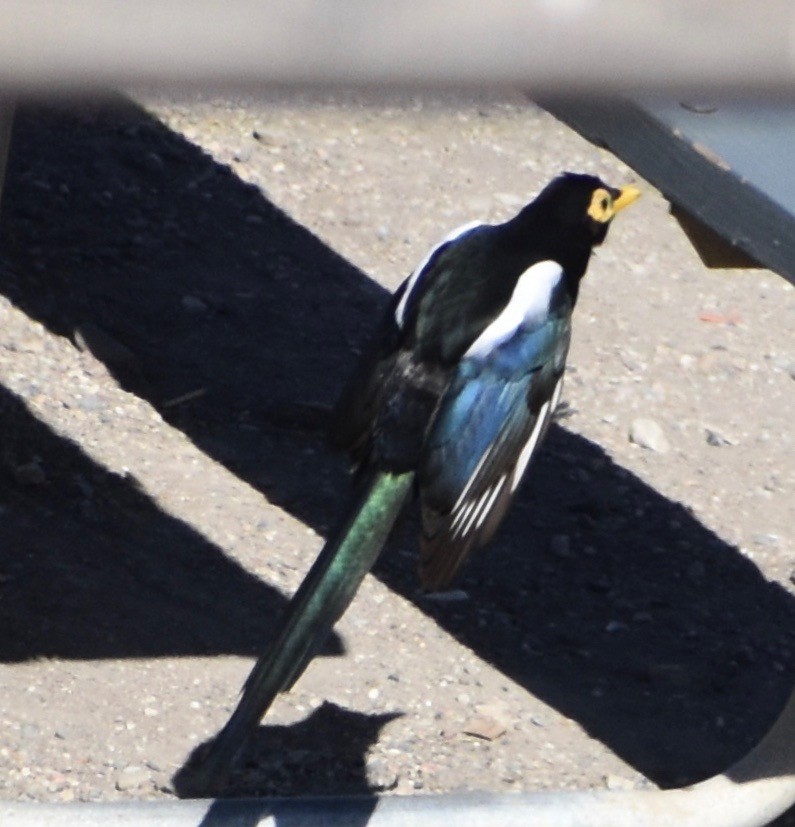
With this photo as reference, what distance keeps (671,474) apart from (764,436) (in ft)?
1.04

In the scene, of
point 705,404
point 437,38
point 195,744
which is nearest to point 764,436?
point 705,404

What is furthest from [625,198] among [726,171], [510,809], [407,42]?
[407,42]

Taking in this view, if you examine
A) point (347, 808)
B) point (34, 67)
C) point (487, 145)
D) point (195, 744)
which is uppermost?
point (34, 67)

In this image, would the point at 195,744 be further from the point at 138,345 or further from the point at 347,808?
the point at 138,345

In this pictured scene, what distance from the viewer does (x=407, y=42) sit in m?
0.31

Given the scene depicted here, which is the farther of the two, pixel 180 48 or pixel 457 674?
pixel 457 674

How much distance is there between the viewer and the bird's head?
2551mm

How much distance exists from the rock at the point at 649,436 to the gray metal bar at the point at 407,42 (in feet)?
10.6

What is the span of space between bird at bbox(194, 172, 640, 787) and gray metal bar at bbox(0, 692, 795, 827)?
165mm

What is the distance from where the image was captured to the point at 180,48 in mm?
301

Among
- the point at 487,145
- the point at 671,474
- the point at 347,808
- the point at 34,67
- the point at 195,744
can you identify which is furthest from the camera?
the point at 487,145

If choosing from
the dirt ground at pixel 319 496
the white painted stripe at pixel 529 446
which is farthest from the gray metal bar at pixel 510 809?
the white painted stripe at pixel 529 446

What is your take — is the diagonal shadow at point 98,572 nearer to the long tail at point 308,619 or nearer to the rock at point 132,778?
the rock at point 132,778

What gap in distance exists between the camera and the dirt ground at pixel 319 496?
2475mm
